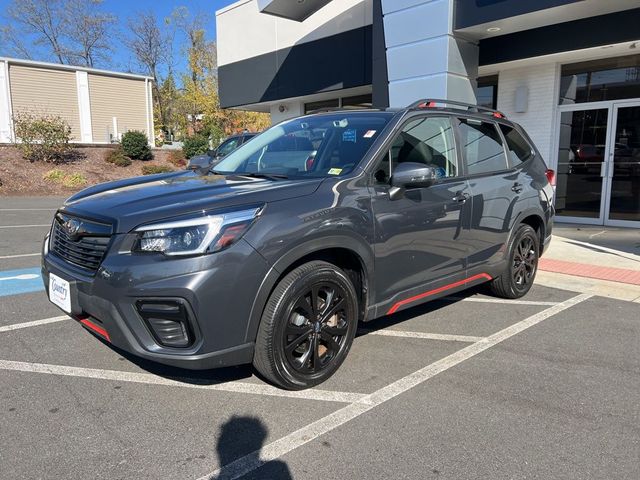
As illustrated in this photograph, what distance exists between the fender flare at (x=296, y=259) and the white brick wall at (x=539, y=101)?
814cm

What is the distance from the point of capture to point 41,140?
22234 millimetres

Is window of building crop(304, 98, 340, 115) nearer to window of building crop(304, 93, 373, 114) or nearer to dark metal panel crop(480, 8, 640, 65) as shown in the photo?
window of building crop(304, 93, 373, 114)

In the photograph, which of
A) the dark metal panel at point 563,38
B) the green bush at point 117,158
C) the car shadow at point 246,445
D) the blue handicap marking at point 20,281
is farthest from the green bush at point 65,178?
the car shadow at point 246,445

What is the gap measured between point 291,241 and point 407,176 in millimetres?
1027

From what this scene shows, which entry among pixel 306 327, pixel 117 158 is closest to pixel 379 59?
pixel 306 327

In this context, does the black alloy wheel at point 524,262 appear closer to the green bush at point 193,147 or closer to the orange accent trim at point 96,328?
the orange accent trim at point 96,328

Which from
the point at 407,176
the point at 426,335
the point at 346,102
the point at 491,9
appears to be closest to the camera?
the point at 407,176

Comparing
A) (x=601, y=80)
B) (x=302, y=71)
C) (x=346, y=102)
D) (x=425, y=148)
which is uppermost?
(x=302, y=71)

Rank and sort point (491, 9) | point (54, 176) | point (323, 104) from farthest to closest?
point (54, 176)
point (323, 104)
point (491, 9)

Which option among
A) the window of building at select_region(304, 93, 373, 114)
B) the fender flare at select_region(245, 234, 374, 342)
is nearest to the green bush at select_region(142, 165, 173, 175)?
the window of building at select_region(304, 93, 373, 114)

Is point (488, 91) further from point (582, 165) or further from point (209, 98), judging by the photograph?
point (209, 98)

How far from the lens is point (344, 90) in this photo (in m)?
13.1

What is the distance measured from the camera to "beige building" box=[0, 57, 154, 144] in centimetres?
2634

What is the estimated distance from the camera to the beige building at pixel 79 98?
26.3 m
